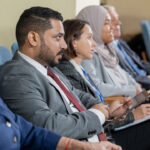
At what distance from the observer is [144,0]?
17.8 feet

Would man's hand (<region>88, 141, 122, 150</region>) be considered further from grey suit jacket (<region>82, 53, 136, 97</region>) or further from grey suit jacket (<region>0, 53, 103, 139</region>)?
grey suit jacket (<region>82, 53, 136, 97</region>)

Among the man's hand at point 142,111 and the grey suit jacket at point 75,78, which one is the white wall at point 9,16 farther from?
the man's hand at point 142,111

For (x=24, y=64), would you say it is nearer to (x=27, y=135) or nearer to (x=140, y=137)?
(x=27, y=135)

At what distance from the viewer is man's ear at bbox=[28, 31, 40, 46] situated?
5.31ft

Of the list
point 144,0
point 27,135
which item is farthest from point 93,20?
point 144,0

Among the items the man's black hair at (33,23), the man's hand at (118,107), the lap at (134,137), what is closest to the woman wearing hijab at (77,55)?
the lap at (134,137)

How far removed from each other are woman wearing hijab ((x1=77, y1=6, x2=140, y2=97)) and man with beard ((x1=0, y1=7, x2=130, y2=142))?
1000 millimetres

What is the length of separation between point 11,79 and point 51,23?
1.30 feet

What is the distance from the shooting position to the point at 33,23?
5.37 ft

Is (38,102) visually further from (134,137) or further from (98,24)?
(98,24)

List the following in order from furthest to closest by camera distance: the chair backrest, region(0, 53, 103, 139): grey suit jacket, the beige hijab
A: 1. the beige hijab
2. the chair backrest
3. region(0, 53, 103, 139): grey suit jacket

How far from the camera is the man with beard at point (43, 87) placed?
4.61ft

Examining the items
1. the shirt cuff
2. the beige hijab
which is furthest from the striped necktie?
the beige hijab

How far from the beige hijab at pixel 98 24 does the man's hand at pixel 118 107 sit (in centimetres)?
119
